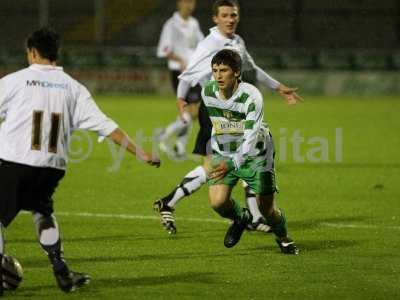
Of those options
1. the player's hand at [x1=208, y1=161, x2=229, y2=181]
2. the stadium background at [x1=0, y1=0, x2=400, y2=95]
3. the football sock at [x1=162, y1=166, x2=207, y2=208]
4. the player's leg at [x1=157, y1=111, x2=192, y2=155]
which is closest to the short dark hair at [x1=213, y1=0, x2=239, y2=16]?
the football sock at [x1=162, y1=166, x2=207, y2=208]

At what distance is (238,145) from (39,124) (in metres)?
2.30

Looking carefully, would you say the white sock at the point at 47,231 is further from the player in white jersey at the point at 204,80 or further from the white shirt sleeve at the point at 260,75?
the white shirt sleeve at the point at 260,75

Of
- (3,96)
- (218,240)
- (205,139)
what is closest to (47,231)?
(3,96)

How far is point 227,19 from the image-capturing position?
10.4 m

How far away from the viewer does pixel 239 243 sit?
31.8 feet

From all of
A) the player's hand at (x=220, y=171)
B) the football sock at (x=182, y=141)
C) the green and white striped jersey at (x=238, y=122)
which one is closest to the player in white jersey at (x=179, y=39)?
the football sock at (x=182, y=141)

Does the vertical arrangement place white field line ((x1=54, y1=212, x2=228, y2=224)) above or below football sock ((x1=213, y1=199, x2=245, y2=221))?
below

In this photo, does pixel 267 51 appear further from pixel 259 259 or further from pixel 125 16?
pixel 259 259

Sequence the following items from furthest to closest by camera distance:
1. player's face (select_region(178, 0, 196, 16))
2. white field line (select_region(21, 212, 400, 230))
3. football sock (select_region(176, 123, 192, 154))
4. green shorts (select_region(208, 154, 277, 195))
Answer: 1. player's face (select_region(178, 0, 196, 16))
2. football sock (select_region(176, 123, 192, 154))
3. white field line (select_region(21, 212, 400, 230))
4. green shorts (select_region(208, 154, 277, 195))

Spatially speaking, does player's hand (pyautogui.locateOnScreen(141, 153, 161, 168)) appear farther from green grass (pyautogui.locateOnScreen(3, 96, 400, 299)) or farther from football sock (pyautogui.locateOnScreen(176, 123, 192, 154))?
football sock (pyautogui.locateOnScreen(176, 123, 192, 154))

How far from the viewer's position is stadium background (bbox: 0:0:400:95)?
102 feet

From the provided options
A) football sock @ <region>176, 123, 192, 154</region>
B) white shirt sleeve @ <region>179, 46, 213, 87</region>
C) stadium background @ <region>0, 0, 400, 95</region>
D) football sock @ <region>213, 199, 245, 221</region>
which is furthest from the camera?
stadium background @ <region>0, 0, 400, 95</region>

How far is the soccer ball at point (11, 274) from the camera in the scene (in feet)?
24.4

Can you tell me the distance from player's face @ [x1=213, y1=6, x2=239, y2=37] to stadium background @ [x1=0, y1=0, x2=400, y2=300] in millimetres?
1903
